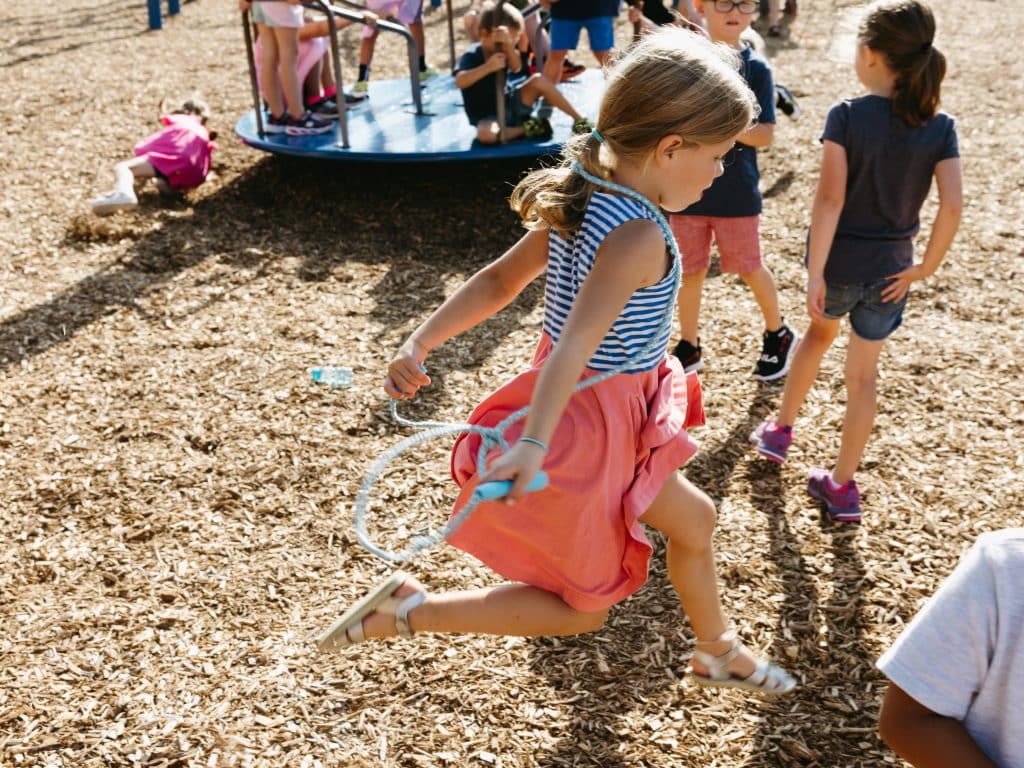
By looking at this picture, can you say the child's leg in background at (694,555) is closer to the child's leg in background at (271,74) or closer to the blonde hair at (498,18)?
the blonde hair at (498,18)

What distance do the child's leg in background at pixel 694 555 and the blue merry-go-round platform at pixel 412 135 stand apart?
153 inches

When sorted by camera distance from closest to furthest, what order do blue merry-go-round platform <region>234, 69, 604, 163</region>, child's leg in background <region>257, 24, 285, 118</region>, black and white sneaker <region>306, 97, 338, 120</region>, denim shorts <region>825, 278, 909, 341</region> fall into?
1. denim shorts <region>825, 278, 909, 341</region>
2. blue merry-go-round platform <region>234, 69, 604, 163</region>
3. child's leg in background <region>257, 24, 285, 118</region>
4. black and white sneaker <region>306, 97, 338, 120</region>

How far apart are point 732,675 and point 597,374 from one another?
3.10 ft

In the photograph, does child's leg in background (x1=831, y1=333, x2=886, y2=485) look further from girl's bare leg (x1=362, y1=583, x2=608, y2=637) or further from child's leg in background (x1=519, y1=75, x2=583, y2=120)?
child's leg in background (x1=519, y1=75, x2=583, y2=120)

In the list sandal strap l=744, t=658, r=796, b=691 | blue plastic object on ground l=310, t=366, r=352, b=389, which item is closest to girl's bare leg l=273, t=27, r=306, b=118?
blue plastic object on ground l=310, t=366, r=352, b=389

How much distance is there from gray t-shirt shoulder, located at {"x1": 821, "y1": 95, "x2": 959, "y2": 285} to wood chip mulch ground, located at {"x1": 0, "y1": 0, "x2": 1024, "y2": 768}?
2.97 feet

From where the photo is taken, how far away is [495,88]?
20.7ft

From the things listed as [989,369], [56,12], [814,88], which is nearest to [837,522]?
[989,369]

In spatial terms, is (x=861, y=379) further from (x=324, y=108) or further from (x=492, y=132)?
(x=324, y=108)

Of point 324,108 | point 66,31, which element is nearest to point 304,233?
point 324,108

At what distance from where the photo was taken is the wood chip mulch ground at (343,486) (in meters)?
2.78

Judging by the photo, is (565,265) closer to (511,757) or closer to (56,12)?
(511,757)

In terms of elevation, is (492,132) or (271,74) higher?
(271,74)

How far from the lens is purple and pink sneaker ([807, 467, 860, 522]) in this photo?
3.52 meters
